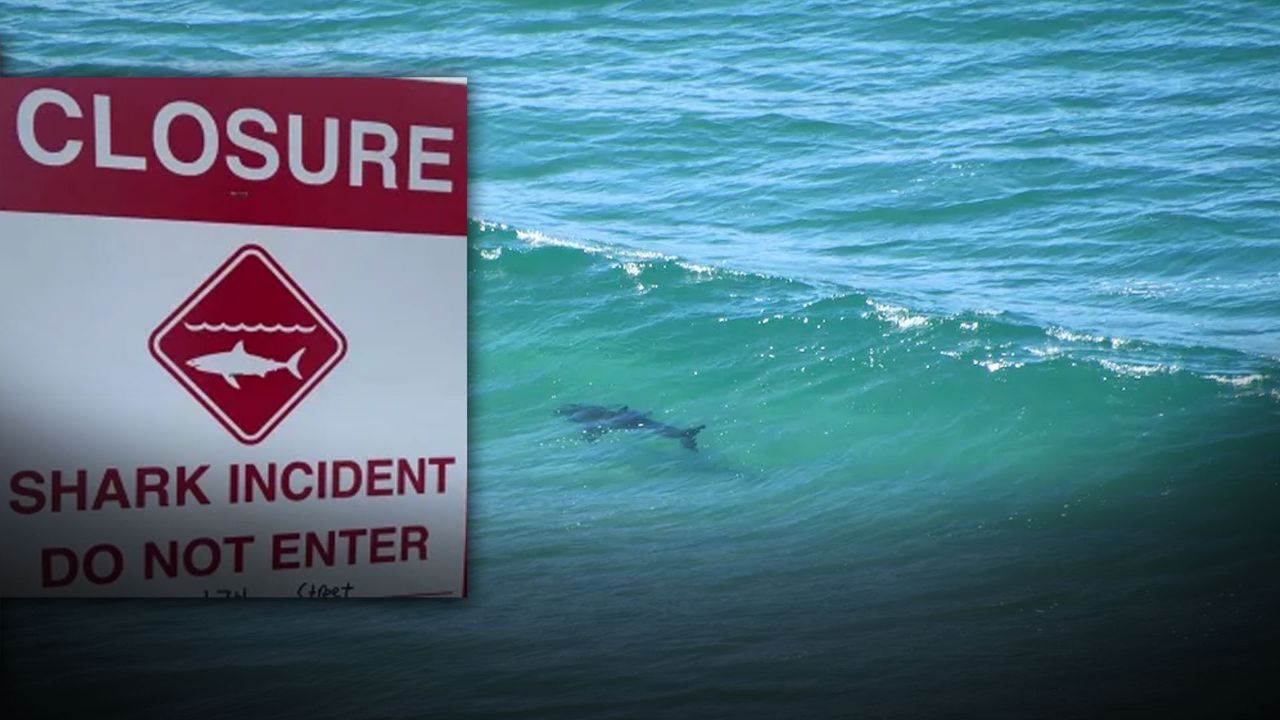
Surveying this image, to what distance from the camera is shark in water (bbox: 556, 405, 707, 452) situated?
291 inches

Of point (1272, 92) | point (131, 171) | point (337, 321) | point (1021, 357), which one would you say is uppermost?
point (131, 171)

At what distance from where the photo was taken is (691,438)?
7551 millimetres

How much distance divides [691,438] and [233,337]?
18.8ft

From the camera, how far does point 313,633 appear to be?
417 centimetres

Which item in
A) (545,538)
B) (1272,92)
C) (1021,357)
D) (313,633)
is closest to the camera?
(313,633)

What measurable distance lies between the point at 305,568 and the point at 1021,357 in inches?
268

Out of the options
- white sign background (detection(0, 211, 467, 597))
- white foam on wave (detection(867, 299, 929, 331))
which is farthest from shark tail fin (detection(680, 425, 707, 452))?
white sign background (detection(0, 211, 467, 597))

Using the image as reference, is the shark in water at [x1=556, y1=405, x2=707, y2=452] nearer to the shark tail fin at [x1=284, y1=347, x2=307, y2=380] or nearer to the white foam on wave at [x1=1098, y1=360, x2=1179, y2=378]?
the white foam on wave at [x1=1098, y1=360, x2=1179, y2=378]

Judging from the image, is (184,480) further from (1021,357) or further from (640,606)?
(1021,357)

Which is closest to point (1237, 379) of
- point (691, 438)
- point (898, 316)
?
point (898, 316)

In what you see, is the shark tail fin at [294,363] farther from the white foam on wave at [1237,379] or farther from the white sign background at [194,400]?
the white foam on wave at [1237,379]

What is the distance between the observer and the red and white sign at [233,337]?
1825mm

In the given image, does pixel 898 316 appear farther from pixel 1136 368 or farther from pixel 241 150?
pixel 241 150

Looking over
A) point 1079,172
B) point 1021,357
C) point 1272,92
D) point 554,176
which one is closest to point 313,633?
point 1021,357
